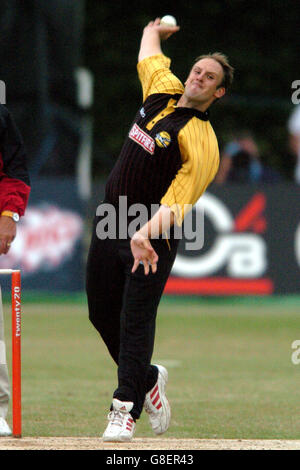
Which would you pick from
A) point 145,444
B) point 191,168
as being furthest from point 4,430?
point 191,168

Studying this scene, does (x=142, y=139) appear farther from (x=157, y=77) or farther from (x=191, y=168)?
(x=157, y=77)

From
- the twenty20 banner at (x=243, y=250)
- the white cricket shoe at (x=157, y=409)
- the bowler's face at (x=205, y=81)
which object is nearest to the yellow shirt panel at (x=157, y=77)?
the bowler's face at (x=205, y=81)

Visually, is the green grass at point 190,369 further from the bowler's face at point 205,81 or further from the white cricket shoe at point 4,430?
the bowler's face at point 205,81

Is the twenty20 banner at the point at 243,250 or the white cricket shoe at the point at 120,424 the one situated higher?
the twenty20 banner at the point at 243,250

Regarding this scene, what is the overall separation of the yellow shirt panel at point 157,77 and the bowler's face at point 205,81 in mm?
230

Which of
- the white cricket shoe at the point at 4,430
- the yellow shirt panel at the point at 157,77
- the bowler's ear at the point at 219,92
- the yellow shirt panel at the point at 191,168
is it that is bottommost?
the white cricket shoe at the point at 4,430

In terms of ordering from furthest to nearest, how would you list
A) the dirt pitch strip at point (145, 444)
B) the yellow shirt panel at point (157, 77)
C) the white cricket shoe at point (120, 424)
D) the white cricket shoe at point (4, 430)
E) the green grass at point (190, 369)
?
the green grass at point (190, 369) < the yellow shirt panel at point (157, 77) < the white cricket shoe at point (4, 430) < the white cricket shoe at point (120, 424) < the dirt pitch strip at point (145, 444)

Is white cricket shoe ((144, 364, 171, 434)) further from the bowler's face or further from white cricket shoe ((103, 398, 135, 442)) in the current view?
the bowler's face

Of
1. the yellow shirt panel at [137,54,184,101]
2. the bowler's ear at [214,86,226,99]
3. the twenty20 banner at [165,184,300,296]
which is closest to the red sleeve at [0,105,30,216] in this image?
the yellow shirt panel at [137,54,184,101]

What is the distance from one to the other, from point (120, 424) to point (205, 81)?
7.04ft

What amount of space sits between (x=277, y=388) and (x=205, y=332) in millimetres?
3930

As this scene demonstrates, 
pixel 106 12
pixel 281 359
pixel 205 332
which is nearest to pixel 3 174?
pixel 281 359

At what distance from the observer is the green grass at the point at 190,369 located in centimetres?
757

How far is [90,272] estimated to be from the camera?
6809mm
